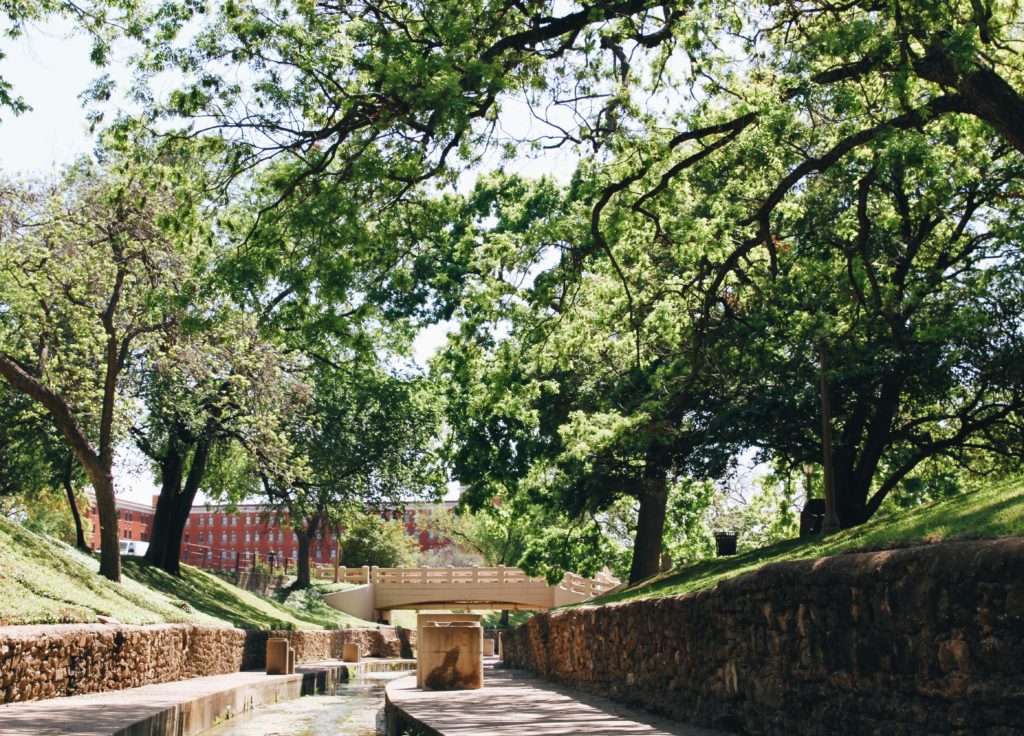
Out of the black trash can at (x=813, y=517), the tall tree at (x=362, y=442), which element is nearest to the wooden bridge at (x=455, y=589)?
the tall tree at (x=362, y=442)

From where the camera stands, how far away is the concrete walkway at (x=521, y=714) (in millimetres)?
9812

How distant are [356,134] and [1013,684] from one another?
31.0 feet

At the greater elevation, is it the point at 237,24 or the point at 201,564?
the point at 237,24

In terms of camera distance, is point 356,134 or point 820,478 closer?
point 356,134

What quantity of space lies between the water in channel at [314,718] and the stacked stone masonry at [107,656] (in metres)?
1.87

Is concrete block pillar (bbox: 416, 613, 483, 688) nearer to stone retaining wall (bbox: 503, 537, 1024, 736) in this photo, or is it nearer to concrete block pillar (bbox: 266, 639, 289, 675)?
concrete block pillar (bbox: 266, 639, 289, 675)

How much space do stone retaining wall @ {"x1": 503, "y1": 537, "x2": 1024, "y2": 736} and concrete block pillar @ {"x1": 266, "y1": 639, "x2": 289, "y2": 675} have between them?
580 inches

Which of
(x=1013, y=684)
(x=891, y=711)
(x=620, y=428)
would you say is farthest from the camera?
(x=620, y=428)

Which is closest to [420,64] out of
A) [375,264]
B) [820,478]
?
[375,264]

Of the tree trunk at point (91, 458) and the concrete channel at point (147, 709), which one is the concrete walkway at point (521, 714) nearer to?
the concrete channel at point (147, 709)

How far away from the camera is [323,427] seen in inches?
1441

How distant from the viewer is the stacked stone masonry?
40.1ft

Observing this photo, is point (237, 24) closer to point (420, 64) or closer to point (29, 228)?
point (420, 64)

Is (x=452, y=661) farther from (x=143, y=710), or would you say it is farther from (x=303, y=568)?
(x=303, y=568)
